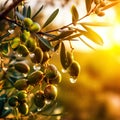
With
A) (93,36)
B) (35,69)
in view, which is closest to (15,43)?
(35,69)

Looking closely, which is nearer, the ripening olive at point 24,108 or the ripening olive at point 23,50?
the ripening olive at point 23,50

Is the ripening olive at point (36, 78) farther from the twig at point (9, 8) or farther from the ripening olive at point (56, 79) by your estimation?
the twig at point (9, 8)

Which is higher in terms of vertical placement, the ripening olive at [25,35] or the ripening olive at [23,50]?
the ripening olive at [25,35]

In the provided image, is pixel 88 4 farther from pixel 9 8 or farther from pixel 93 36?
pixel 9 8

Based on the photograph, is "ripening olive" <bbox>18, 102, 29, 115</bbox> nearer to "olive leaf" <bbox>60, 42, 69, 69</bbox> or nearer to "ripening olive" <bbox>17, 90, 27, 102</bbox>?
"ripening olive" <bbox>17, 90, 27, 102</bbox>

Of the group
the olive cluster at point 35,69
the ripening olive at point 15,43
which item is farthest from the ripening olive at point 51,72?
the ripening olive at point 15,43

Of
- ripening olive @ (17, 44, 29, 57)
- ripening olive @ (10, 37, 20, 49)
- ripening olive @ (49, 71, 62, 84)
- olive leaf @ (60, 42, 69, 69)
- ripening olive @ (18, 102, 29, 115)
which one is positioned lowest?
ripening olive @ (18, 102, 29, 115)

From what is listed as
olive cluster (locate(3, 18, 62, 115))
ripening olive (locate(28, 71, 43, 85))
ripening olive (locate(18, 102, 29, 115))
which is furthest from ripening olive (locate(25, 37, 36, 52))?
ripening olive (locate(18, 102, 29, 115))

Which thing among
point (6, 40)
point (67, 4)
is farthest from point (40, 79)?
point (67, 4)
